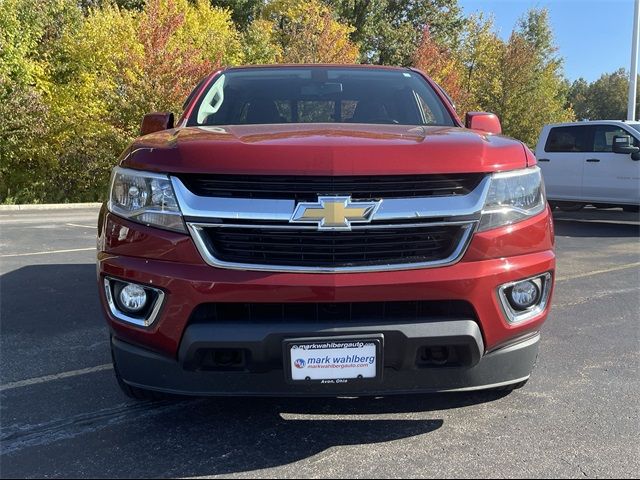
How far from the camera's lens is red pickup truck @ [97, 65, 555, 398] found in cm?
230

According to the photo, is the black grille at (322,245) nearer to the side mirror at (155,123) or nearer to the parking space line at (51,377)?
the side mirror at (155,123)

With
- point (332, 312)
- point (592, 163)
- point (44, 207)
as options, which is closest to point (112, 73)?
point (44, 207)

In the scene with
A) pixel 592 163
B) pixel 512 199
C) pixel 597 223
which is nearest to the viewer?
pixel 512 199

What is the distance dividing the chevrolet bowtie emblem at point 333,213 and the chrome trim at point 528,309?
664mm

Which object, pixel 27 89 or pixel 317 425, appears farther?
pixel 27 89

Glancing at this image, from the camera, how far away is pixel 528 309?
2584mm

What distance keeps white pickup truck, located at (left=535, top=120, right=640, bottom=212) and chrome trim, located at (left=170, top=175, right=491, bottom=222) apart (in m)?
9.68

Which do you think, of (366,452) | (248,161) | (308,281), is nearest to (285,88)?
(248,161)

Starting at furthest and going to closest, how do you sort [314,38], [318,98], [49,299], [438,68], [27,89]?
[438,68]
[314,38]
[27,89]
[49,299]
[318,98]

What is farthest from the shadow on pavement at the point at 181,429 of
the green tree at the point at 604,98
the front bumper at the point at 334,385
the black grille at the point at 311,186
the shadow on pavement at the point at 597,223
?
the green tree at the point at 604,98

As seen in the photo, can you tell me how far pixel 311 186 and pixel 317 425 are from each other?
124cm

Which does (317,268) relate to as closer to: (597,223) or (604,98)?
(597,223)

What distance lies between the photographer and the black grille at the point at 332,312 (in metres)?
2.34

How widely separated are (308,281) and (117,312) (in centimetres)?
87
